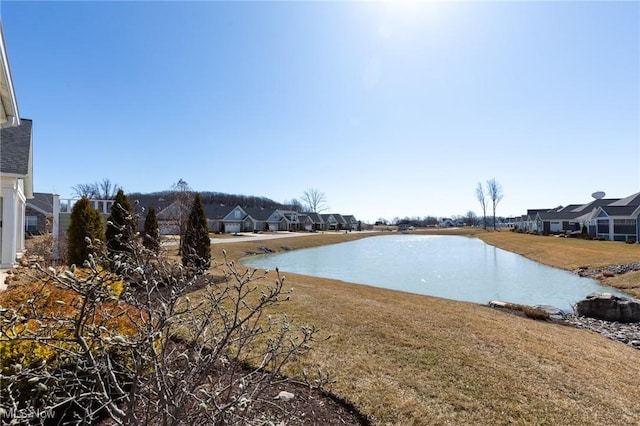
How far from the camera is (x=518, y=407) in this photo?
150 inches

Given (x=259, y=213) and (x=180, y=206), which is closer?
(x=180, y=206)

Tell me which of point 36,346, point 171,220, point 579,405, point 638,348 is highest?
point 171,220

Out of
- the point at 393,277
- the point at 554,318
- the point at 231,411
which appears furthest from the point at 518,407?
the point at 393,277

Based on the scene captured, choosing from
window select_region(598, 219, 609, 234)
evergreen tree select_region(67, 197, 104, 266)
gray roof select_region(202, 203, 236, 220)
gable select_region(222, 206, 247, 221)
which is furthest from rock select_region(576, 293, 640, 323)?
gray roof select_region(202, 203, 236, 220)

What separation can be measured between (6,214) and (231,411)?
1244 cm

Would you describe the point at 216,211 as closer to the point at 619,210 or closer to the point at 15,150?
the point at 15,150

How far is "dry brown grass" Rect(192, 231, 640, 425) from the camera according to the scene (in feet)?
12.3

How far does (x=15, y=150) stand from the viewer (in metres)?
11.0

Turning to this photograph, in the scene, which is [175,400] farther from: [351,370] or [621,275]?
[621,275]

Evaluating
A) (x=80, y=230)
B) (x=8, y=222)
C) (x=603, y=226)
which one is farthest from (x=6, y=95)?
(x=603, y=226)

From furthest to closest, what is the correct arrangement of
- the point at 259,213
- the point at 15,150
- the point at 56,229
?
the point at 259,213 < the point at 56,229 < the point at 15,150

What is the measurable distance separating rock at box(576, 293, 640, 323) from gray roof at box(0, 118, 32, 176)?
1798cm

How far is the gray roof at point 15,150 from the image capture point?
10289 mm

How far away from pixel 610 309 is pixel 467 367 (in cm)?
876
